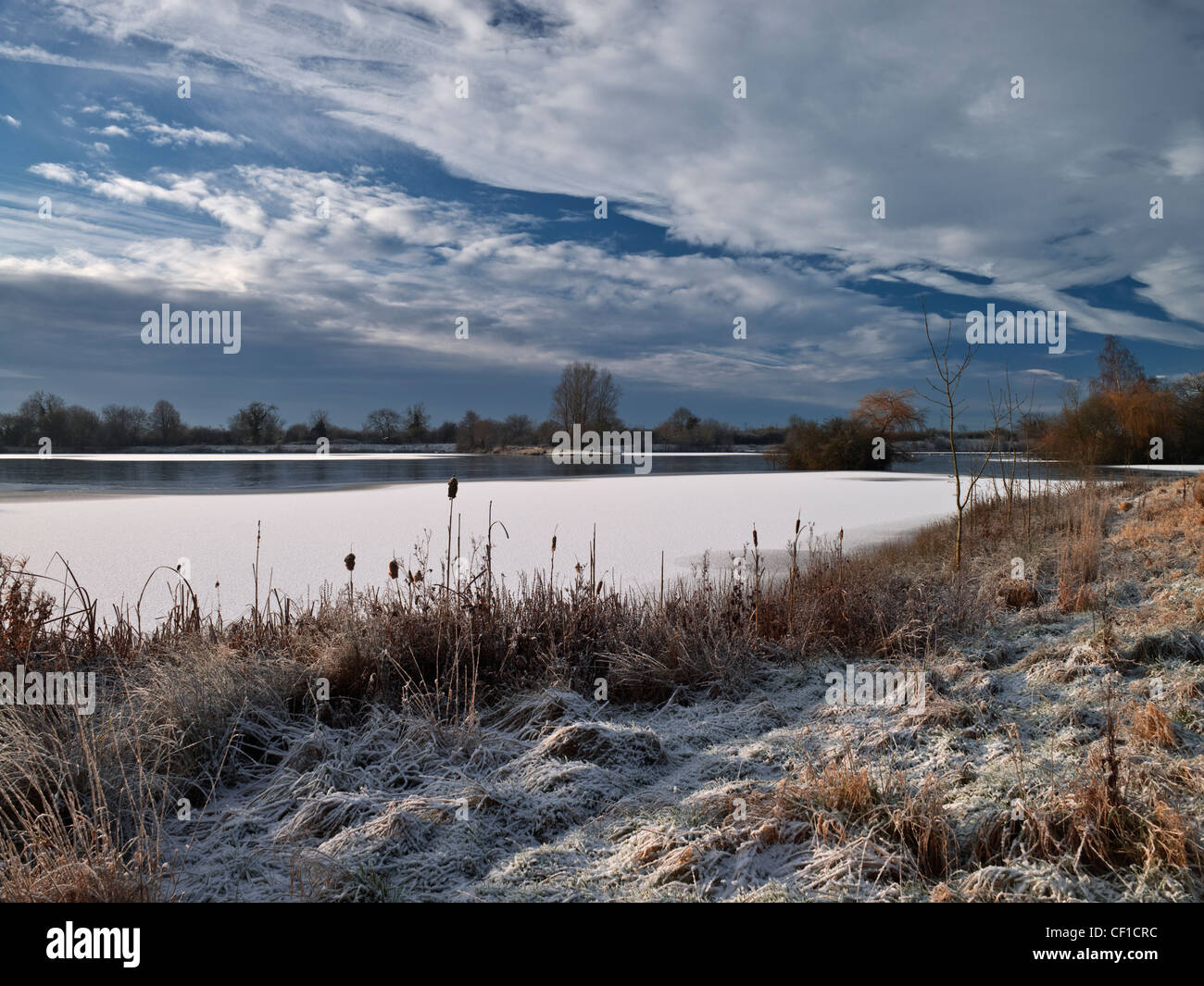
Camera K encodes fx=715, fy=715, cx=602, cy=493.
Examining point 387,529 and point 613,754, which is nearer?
point 613,754

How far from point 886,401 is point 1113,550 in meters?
31.0

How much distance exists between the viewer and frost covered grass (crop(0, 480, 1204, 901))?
2.43 metres

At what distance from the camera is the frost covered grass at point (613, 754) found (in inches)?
95.6

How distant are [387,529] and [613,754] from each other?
9.36 m

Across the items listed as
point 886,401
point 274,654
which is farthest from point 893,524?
point 886,401

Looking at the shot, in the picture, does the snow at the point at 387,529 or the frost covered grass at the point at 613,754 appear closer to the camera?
the frost covered grass at the point at 613,754

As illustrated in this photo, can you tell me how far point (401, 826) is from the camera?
106 inches

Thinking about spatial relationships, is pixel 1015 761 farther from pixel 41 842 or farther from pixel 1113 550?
pixel 1113 550

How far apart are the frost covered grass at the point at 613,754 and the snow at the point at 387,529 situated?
3.63ft

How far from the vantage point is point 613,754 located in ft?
11.1

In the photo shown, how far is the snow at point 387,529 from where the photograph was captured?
7.98 m

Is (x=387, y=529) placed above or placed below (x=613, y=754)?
above

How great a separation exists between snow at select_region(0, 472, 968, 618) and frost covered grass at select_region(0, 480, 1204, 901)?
3.63 ft

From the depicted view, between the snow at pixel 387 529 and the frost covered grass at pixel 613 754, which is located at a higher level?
the snow at pixel 387 529
